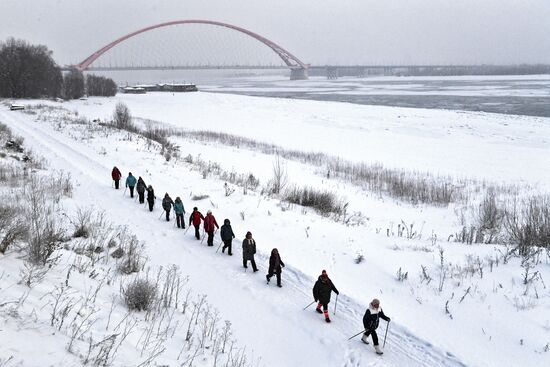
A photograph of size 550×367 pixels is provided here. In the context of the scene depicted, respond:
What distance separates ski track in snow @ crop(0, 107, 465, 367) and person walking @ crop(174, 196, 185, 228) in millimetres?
328

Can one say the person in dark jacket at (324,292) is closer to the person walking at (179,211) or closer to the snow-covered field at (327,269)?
the snow-covered field at (327,269)

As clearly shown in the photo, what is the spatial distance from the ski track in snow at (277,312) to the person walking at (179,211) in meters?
0.33

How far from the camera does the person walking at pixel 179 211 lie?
12.4 m

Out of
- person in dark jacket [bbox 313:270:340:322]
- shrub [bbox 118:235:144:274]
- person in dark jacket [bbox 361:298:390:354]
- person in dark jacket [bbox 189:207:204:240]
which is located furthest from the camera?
person in dark jacket [bbox 189:207:204:240]

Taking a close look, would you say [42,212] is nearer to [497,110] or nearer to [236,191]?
[236,191]

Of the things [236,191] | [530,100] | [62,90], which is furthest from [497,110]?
[62,90]

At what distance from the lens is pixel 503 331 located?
736 cm

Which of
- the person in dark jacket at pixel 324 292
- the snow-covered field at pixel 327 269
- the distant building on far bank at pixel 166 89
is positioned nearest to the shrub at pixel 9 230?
the snow-covered field at pixel 327 269

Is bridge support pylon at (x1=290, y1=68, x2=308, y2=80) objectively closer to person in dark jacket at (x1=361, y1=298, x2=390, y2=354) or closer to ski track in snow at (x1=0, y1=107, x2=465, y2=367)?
ski track in snow at (x1=0, y1=107, x2=465, y2=367)

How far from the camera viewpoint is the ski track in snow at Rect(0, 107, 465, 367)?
6953 mm

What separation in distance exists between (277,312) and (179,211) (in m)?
5.53

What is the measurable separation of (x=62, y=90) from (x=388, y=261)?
8121cm

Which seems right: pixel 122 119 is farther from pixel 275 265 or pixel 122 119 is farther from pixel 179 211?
pixel 275 265

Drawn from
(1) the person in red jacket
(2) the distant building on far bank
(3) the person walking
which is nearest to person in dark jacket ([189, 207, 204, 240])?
(1) the person in red jacket
